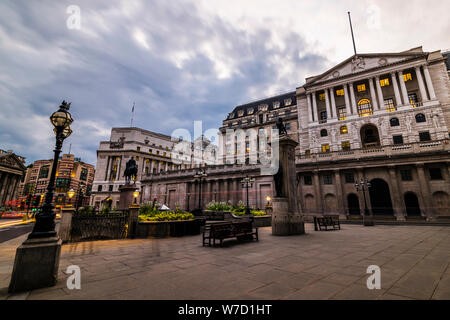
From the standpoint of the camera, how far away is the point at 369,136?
120ft

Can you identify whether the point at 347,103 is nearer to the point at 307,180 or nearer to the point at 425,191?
the point at 307,180

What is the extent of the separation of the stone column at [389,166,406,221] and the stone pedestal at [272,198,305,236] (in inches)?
861

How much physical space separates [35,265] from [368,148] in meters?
35.3

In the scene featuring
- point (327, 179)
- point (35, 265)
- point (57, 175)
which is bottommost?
point (35, 265)

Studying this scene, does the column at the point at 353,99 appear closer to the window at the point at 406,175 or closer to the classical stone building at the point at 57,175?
the window at the point at 406,175

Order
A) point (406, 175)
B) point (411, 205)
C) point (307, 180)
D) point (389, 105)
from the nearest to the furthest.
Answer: point (411, 205), point (406, 175), point (307, 180), point (389, 105)

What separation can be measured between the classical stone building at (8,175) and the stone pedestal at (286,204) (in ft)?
264

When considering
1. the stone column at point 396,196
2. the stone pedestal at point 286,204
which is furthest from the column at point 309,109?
the stone pedestal at point 286,204

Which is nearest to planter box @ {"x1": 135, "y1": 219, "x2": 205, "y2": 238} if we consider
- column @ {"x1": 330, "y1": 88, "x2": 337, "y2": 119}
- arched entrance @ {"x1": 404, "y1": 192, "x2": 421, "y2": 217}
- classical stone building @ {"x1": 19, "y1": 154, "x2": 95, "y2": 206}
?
arched entrance @ {"x1": 404, "y1": 192, "x2": 421, "y2": 217}

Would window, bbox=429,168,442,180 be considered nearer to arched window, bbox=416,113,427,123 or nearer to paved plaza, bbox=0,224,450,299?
arched window, bbox=416,113,427,123

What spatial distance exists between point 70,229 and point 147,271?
27.7 ft

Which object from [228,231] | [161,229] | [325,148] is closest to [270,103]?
[325,148]

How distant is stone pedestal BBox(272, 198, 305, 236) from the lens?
1231 cm

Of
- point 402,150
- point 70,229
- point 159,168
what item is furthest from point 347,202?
point 159,168
